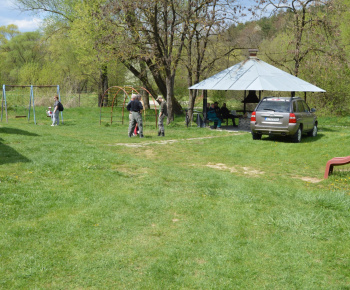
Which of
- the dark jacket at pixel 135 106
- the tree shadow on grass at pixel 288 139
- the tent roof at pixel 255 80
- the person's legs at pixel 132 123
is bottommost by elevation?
the tree shadow on grass at pixel 288 139

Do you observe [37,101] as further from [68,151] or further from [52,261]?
[52,261]

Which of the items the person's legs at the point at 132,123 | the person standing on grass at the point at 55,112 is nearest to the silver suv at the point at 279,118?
the person's legs at the point at 132,123

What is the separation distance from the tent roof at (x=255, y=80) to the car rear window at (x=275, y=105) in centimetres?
265

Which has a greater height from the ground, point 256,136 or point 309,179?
point 256,136

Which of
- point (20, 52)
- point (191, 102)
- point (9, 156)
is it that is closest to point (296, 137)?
point (191, 102)

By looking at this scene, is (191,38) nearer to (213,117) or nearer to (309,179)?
(213,117)

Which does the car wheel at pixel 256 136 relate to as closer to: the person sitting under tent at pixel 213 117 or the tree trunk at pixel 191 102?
the person sitting under tent at pixel 213 117

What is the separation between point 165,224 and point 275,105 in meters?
10.8

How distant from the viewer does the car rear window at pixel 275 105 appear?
50.5ft

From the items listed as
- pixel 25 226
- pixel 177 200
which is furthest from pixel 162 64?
pixel 25 226

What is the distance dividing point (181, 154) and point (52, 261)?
26.9 feet

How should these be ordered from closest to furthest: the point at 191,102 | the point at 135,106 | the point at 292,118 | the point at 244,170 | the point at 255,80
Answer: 1. the point at 244,170
2. the point at 292,118
3. the point at 135,106
4. the point at 255,80
5. the point at 191,102

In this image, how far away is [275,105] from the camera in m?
15.6

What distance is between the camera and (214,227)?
5.79 meters
